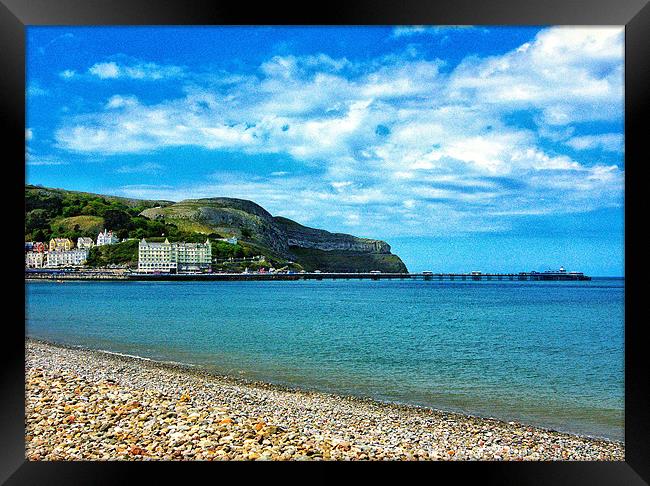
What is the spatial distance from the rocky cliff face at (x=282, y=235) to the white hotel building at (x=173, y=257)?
4.42 meters

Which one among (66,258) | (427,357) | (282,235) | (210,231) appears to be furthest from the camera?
(282,235)

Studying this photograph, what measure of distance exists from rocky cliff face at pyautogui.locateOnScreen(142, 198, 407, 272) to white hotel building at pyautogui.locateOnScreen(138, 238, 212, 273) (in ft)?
14.5

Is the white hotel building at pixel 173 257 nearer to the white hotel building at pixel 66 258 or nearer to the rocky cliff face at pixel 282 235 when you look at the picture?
the rocky cliff face at pixel 282 235

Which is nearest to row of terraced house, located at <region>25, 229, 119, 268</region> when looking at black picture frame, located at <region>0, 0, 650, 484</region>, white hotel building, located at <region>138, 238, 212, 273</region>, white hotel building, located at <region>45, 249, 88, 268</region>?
white hotel building, located at <region>45, 249, 88, 268</region>

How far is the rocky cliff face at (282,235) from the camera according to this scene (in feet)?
221

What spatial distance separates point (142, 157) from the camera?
2662 inches

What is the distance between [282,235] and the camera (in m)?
75.6

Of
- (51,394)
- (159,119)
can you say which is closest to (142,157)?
(159,119)

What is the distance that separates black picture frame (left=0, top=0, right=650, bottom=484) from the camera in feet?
8.27
